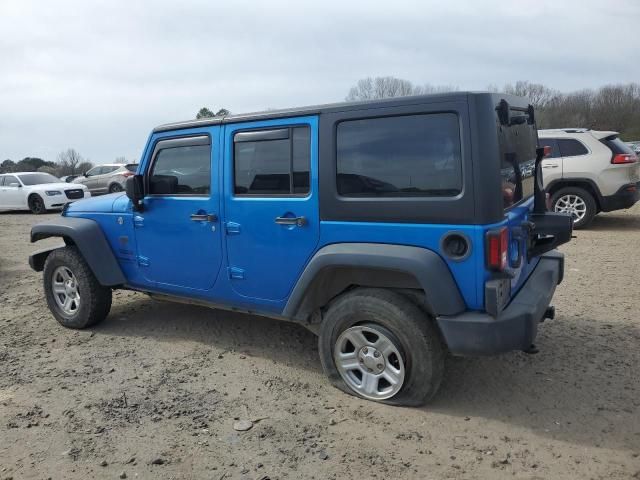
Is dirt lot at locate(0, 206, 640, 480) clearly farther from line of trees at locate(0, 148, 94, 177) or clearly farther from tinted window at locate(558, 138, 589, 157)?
line of trees at locate(0, 148, 94, 177)

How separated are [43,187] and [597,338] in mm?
16346

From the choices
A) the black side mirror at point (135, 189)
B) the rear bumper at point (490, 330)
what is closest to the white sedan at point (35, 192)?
the black side mirror at point (135, 189)

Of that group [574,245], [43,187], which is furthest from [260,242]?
[43,187]

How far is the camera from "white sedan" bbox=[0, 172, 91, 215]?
52.7 ft

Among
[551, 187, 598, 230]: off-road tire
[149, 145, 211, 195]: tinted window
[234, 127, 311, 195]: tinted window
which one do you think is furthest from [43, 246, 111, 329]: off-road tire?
[551, 187, 598, 230]: off-road tire

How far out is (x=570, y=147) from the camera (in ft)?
31.2

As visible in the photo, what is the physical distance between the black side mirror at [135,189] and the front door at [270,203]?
957 millimetres

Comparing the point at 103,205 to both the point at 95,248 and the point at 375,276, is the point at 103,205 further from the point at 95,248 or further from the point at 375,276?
the point at 375,276

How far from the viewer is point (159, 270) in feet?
14.7

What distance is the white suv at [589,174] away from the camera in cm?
912

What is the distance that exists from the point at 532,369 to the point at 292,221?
2.10 meters

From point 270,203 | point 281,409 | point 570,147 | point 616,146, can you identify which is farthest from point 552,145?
A: point 281,409

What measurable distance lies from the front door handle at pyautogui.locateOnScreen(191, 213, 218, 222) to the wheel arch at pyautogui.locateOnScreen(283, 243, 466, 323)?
914 millimetres

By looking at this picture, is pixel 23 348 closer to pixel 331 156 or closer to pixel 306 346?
pixel 306 346
